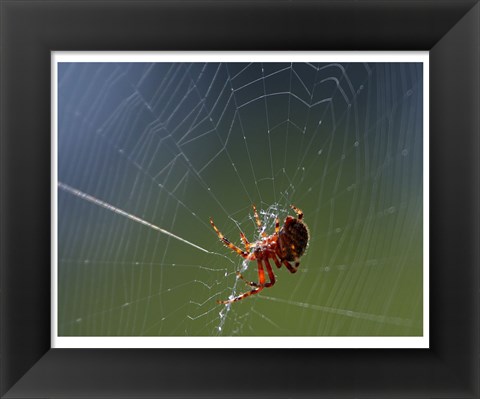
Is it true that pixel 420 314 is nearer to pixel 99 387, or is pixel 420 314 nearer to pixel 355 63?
pixel 355 63

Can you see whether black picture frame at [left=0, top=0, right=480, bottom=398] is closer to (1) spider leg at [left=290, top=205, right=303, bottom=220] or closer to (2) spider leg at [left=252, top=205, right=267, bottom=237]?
(1) spider leg at [left=290, top=205, right=303, bottom=220]

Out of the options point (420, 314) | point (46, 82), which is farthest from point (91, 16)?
point (420, 314)

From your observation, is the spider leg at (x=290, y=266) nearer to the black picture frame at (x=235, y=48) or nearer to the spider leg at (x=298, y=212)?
the spider leg at (x=298, y=212)

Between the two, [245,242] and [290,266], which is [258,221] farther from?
[290,266]

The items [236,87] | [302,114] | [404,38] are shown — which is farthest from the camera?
[302,114]

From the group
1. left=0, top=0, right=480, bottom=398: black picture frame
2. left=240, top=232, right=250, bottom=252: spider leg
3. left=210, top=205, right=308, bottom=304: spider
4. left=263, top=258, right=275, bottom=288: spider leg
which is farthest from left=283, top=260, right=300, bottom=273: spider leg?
left=0, top=0, right=480, bottom=398: black picture frame
